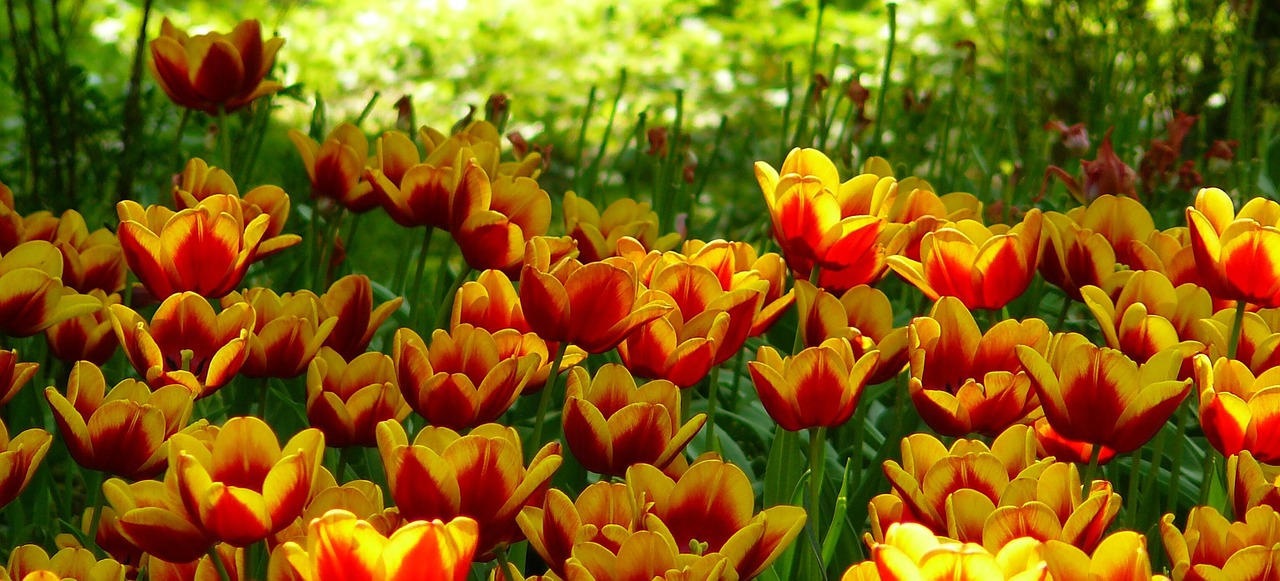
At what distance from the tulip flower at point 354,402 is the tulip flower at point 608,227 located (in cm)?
46

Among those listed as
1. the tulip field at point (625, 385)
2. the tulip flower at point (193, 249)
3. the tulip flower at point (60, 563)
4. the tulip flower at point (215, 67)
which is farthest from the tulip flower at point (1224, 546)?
the tulip flower at point (215, 67)

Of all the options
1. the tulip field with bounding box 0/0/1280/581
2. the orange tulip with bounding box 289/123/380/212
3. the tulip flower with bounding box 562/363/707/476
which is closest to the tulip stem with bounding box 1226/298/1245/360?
the tulip field with bounding box 0/0/1280/581

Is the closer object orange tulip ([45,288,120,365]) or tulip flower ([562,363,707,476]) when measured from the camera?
tulip flower ([562,363,707,476])

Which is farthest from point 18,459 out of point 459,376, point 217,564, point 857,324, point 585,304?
point 857,324

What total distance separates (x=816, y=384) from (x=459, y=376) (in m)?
0.28

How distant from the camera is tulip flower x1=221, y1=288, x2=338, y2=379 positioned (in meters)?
1.16

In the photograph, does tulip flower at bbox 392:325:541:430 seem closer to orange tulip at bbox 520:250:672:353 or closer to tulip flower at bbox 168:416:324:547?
orange tulip at bbox 520:250:672:353

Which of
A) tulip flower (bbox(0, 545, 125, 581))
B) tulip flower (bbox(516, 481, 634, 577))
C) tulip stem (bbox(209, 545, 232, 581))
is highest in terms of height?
tulip flower (bbox(516, 481, 634, 577))

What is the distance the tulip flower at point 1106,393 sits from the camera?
3.12 ft

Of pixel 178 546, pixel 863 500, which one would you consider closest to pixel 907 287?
pixel 863 500

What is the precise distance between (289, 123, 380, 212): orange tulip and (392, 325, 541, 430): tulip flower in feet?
1.87

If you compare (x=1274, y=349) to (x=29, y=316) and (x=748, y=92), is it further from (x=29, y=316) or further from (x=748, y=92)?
(x=748, y=92)

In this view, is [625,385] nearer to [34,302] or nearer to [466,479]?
[466,479]

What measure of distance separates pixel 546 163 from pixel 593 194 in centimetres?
33
